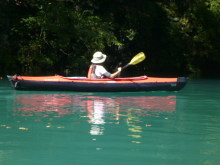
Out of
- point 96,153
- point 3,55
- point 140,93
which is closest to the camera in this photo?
point 96,153

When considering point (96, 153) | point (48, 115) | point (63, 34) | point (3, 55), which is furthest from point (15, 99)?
point (3, 55)

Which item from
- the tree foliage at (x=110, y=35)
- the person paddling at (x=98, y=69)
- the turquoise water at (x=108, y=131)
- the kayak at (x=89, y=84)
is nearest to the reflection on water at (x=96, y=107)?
the turquoise water at (x=108, y=131)

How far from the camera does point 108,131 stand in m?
9.31

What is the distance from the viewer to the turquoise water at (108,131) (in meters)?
7.22

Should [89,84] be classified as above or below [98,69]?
below

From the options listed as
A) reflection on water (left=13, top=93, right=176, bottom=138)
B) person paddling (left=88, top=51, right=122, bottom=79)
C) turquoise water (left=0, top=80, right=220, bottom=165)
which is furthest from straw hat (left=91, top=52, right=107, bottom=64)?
turquoise water (left=0, top=80, right=220, bottom=165)

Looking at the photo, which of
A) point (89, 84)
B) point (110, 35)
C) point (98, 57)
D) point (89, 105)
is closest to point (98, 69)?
point (98, 57)

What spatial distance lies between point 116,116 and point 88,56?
1347cm

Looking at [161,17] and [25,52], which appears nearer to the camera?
[25,52]

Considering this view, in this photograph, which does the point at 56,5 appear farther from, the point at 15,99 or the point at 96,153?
the point at 96,153

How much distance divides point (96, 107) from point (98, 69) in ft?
14.6

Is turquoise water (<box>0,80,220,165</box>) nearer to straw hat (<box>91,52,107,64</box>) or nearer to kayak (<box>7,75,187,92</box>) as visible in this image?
kayak (<box>7,75,187,92</box>)

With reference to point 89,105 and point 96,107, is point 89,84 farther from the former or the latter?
point 96,107

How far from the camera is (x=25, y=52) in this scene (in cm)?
2511
